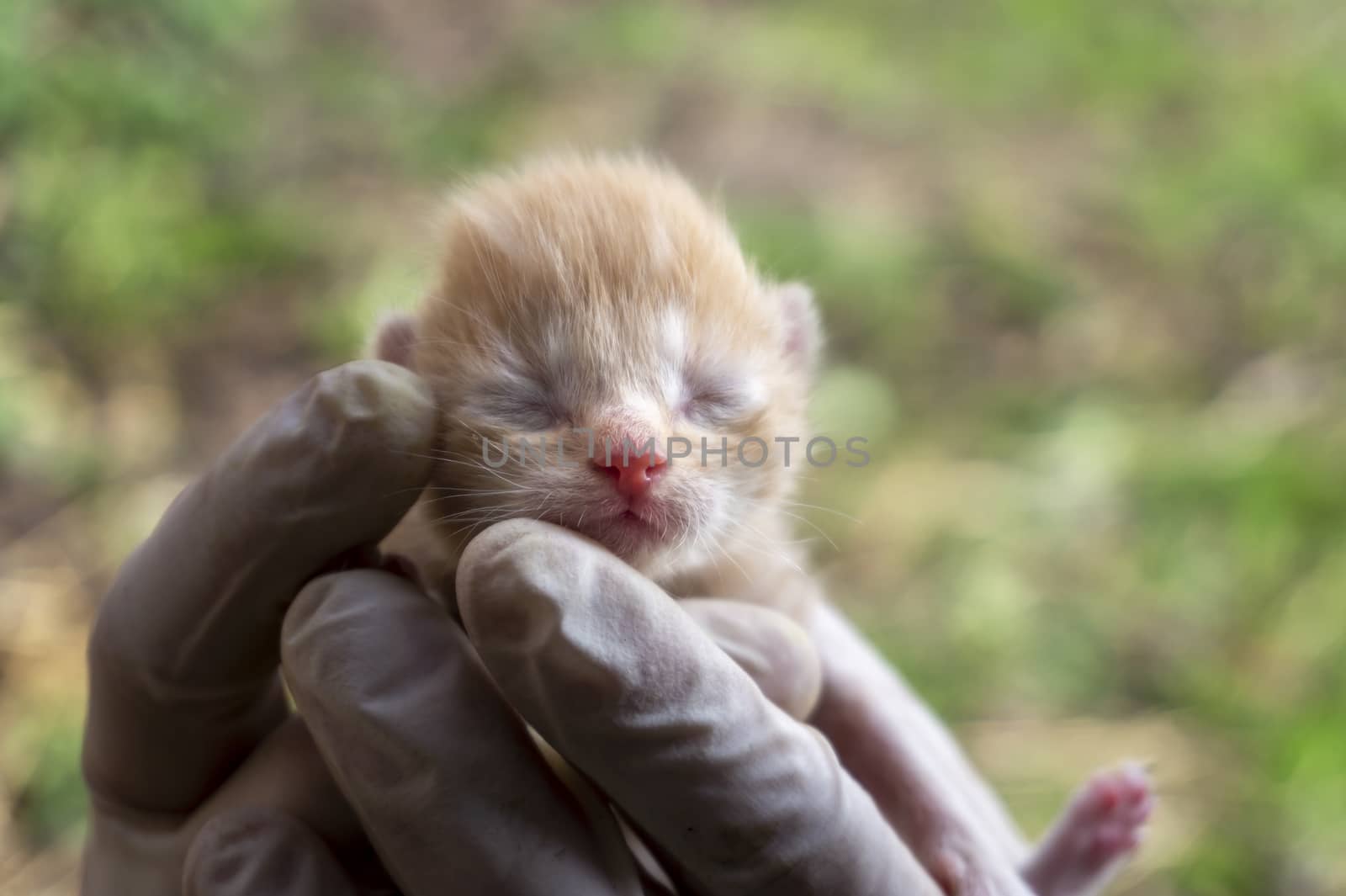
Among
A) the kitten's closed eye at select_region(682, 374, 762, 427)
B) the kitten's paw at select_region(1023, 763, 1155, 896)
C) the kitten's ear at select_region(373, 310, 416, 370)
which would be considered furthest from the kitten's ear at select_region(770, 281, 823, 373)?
the kitten's paw at select_region(1023, 763, 1155, 896)

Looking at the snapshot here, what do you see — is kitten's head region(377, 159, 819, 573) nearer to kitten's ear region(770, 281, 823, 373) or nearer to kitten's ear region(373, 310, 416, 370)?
kitten's ear region(373, 310, 416, 370)

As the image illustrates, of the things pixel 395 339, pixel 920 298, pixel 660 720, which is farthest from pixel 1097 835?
pixel 920 298

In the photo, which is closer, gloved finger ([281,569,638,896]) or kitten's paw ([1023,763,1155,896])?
gloved finger ([281,569,638,896])

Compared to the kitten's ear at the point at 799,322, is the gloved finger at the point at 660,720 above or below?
below

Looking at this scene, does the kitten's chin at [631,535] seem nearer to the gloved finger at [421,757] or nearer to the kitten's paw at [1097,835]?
the gloved finger at [421,757]

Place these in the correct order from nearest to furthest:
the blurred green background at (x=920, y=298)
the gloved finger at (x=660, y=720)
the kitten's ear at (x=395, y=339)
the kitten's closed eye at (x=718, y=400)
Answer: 1. the gloved finger at (x=660, y=720)
2. the kitten's closed eye at (x=718, y=400)
3. the kitten's ear at (x=395, y=339)
4. the blurred green background at (x=920, y=298)

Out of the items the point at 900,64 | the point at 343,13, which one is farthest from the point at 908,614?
the point at 343,13

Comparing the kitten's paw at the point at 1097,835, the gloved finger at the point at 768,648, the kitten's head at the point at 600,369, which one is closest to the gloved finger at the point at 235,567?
the kitten's head at the point at 600,369

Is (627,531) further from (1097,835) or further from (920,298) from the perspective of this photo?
(920,298)
